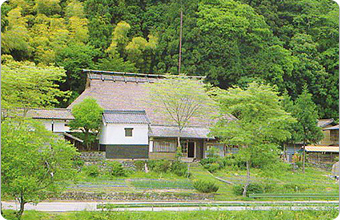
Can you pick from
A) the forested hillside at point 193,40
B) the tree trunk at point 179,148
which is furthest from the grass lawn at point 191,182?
the forested hillside at point 193,40

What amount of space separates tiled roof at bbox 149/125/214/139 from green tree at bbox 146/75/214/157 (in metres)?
0.39

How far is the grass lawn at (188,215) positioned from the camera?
14.4 m

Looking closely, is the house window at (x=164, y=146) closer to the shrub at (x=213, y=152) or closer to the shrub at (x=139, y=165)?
the shrub at (x=213, y=152)

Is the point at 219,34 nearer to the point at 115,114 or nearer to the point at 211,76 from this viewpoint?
the point at 211,76

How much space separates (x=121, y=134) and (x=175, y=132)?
3644 millimetres

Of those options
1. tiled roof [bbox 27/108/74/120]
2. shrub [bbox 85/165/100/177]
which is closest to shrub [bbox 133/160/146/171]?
shrub [bbox 85/165/100/177]

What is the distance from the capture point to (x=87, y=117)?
25000mm

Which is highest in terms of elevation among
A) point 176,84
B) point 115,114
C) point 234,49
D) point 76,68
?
point 234,49

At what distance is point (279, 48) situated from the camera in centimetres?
3888

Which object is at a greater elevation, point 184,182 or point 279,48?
point 279,48

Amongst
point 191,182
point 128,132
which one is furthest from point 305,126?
point 128,132

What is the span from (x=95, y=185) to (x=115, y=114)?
7089 mm

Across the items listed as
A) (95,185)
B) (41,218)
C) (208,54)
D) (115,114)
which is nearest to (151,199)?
(95,185)

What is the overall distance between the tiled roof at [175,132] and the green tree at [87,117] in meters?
3.35
